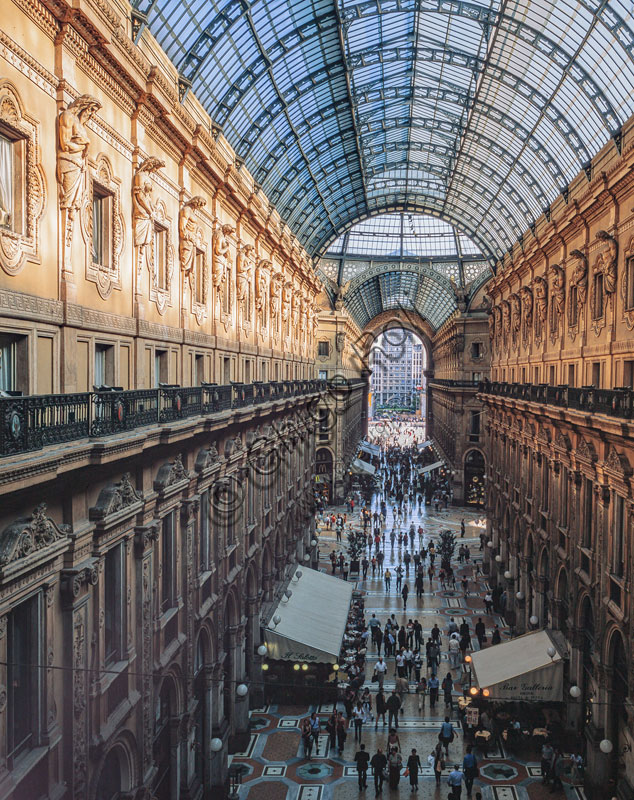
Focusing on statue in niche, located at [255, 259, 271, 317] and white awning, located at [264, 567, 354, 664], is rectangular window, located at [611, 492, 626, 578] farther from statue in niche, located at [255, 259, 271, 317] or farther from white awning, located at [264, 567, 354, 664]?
statue in niche, located at [255, 259, 271, 317]

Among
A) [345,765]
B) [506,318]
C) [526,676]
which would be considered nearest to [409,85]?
[506,318]

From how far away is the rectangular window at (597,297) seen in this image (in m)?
22.5

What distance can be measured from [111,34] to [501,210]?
121ft

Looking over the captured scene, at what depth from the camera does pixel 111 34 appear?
1184cm

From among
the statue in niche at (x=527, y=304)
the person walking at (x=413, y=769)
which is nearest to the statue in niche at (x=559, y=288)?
the statue in niche at (x=527, y=304)

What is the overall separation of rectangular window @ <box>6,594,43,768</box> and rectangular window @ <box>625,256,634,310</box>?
1621cm

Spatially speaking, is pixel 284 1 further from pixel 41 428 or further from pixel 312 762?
pixel 312 762

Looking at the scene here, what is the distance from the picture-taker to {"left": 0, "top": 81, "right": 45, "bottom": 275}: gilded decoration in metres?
9.15

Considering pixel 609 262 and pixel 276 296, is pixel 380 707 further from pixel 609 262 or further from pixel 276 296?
pixel 276 296

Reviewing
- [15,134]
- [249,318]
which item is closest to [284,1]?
[249,318]

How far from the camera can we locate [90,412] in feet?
34.6

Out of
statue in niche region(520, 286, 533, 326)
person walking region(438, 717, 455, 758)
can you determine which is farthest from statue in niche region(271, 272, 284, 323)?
person walking region(438, 717, 455, 758)

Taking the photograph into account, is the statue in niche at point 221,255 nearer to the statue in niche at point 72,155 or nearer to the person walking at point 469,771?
the statue in niche at point 72,155

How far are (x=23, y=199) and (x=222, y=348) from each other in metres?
12.9
